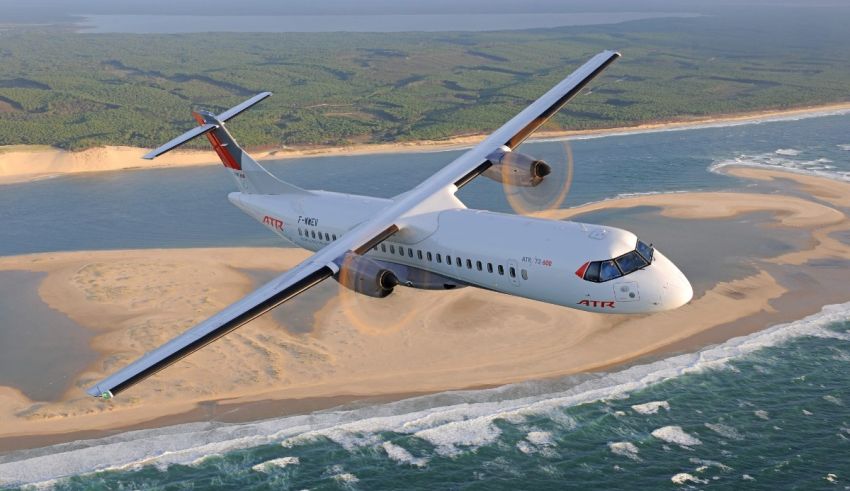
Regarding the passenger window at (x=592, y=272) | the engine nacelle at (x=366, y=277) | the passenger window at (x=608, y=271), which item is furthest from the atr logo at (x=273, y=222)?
the passenger window at (x=608, y=271)

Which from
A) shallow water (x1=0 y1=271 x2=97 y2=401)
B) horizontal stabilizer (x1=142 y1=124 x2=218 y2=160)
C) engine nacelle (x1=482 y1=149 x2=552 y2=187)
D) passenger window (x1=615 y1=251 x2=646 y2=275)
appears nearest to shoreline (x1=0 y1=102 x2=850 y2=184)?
shallow water (x1=0 y1=271 x2=97 y2=401)

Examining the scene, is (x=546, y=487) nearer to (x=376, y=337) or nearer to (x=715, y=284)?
(x=376, y=337)

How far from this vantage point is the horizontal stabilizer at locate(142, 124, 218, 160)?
4072cm

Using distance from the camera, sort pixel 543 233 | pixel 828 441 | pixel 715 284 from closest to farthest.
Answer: pixel 543 233 → pixel 828 441 → pixel 715 284

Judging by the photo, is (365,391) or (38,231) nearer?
(365,391)

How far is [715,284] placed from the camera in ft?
172

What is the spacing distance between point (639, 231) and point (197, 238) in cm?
3481

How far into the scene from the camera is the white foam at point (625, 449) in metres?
36.3

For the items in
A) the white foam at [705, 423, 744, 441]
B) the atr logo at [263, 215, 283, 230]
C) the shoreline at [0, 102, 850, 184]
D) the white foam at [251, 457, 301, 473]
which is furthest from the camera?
the shoreline at [0, 102, 850, 184]

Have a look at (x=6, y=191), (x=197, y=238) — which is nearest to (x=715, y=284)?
(x=197, y=238)

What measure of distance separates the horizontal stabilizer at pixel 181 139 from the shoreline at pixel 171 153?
54735 mm

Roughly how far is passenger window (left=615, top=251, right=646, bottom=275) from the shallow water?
2838 centimetres

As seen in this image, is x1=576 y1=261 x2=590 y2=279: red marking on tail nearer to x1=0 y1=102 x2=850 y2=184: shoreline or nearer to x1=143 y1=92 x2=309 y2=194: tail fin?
x1=143 y1=92 x2=309 y2=194: tail fin

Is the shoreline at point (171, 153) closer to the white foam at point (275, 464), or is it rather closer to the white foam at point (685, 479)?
the white foam at point (275, 464)
